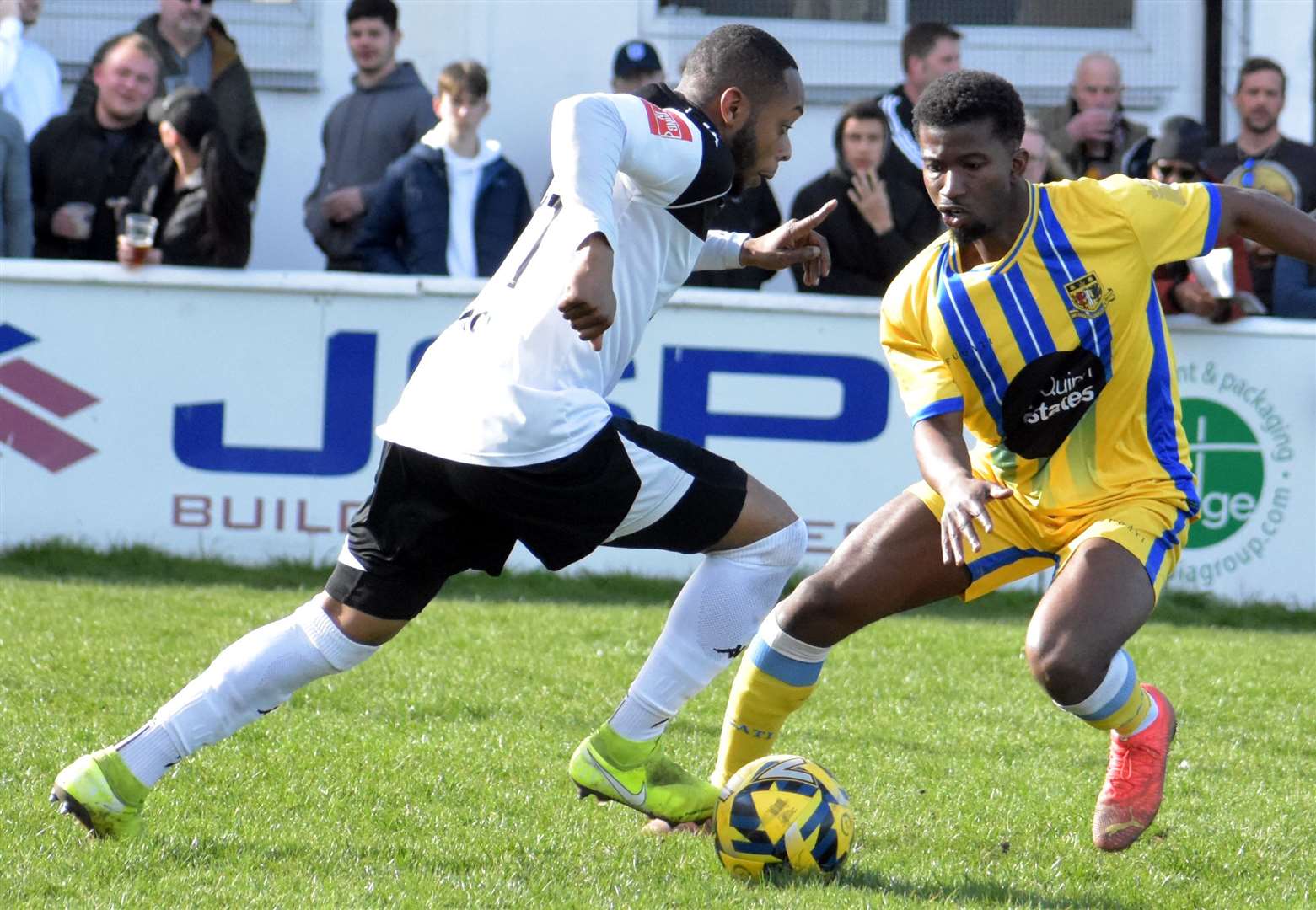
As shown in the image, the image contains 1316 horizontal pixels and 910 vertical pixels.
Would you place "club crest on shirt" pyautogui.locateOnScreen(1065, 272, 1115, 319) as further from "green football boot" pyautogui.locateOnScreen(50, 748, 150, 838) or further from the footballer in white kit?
"green football boot" pyautogui.locateOnScreen(50, 748, 150, 838)

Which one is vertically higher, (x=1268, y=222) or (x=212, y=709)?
(x=1268, y=222)

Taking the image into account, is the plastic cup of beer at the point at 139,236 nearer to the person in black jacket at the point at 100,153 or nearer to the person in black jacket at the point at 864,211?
the person in black jacket at the point at 100,153

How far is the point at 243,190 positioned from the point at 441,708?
403 centimetres

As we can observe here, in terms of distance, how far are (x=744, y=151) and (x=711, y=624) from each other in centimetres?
121

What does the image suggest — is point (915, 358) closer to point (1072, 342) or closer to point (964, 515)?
point (1072, 342)

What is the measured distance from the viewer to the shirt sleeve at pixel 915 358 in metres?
4.88

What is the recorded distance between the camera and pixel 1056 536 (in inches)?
197

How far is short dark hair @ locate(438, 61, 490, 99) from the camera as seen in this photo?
9766 millimetres

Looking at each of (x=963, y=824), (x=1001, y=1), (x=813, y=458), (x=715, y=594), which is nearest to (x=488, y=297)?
(x=715, y=594)

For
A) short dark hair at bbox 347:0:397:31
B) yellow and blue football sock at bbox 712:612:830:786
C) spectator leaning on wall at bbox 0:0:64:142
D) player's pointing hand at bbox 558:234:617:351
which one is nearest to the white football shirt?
player's pointing hand at bbox 558:234:617:351

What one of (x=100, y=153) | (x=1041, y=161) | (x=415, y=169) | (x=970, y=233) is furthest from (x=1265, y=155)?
(x=100, y=153)

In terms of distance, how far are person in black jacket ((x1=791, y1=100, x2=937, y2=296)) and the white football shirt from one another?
4.96 meters

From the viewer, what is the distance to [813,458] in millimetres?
9273

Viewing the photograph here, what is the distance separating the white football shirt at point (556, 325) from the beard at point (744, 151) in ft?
0.39
